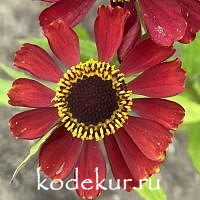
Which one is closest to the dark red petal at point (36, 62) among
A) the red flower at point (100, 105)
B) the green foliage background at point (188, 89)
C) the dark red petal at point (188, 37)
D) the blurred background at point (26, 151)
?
the red flower at point (100, 105)

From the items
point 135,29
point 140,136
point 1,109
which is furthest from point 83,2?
point 1,109

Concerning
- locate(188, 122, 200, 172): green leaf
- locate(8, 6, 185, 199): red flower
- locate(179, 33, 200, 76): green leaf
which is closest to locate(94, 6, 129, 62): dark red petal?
locate(8, 6, 185, 199): red flower

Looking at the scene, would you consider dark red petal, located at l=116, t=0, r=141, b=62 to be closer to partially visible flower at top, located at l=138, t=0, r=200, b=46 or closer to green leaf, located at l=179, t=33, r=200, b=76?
partially visible flower at top, located at l=138, t=0, r=200, b=46

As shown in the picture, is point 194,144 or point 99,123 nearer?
point 99,123

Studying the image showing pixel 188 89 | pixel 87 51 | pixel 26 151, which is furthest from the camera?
pixel 26 151

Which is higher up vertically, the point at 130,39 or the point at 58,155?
the point at 130,39

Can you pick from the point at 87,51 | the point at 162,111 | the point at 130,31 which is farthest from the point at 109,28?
the point at 87,51

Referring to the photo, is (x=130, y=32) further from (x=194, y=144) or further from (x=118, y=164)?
(x=194, y=144)
